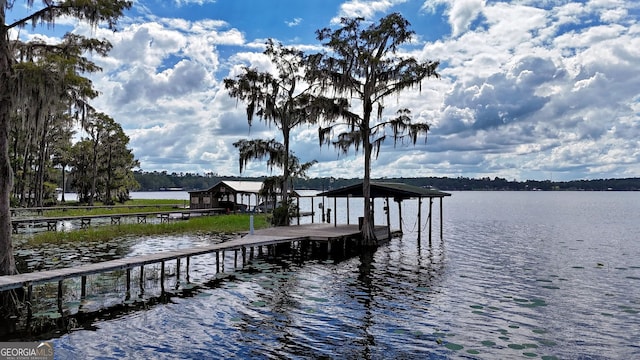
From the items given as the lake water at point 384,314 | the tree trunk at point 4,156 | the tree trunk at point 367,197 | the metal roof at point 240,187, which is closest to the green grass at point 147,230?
the lake water at point 384,314

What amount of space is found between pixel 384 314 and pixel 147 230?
23.4m

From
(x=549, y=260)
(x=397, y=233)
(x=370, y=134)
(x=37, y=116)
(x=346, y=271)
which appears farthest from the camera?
(x=397, y=233)

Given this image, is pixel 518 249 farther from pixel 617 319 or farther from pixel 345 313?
pixel 345 313

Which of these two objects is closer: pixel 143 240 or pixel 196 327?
pixel 196 327

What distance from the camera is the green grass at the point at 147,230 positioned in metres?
25.8

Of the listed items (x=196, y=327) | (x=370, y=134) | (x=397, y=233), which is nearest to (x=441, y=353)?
(x=196, y=327)

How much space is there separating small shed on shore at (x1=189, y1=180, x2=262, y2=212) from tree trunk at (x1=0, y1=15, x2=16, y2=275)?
35.5m

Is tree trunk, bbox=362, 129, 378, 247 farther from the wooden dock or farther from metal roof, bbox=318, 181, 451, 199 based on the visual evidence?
metal roof, bbox=318, 181, 451, 199

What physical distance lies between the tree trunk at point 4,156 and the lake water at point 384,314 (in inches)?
116

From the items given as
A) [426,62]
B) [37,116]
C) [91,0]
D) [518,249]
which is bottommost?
[518,249]

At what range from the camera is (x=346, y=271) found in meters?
19.2

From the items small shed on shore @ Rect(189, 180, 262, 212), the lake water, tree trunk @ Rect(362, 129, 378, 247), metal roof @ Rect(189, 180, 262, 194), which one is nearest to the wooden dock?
tree trunk @ Rect(362, 129, 378, 247)

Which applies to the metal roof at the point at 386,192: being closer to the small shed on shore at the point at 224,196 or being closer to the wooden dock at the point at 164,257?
the wooden dock at the point at 164,257

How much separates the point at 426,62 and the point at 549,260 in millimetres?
12446
